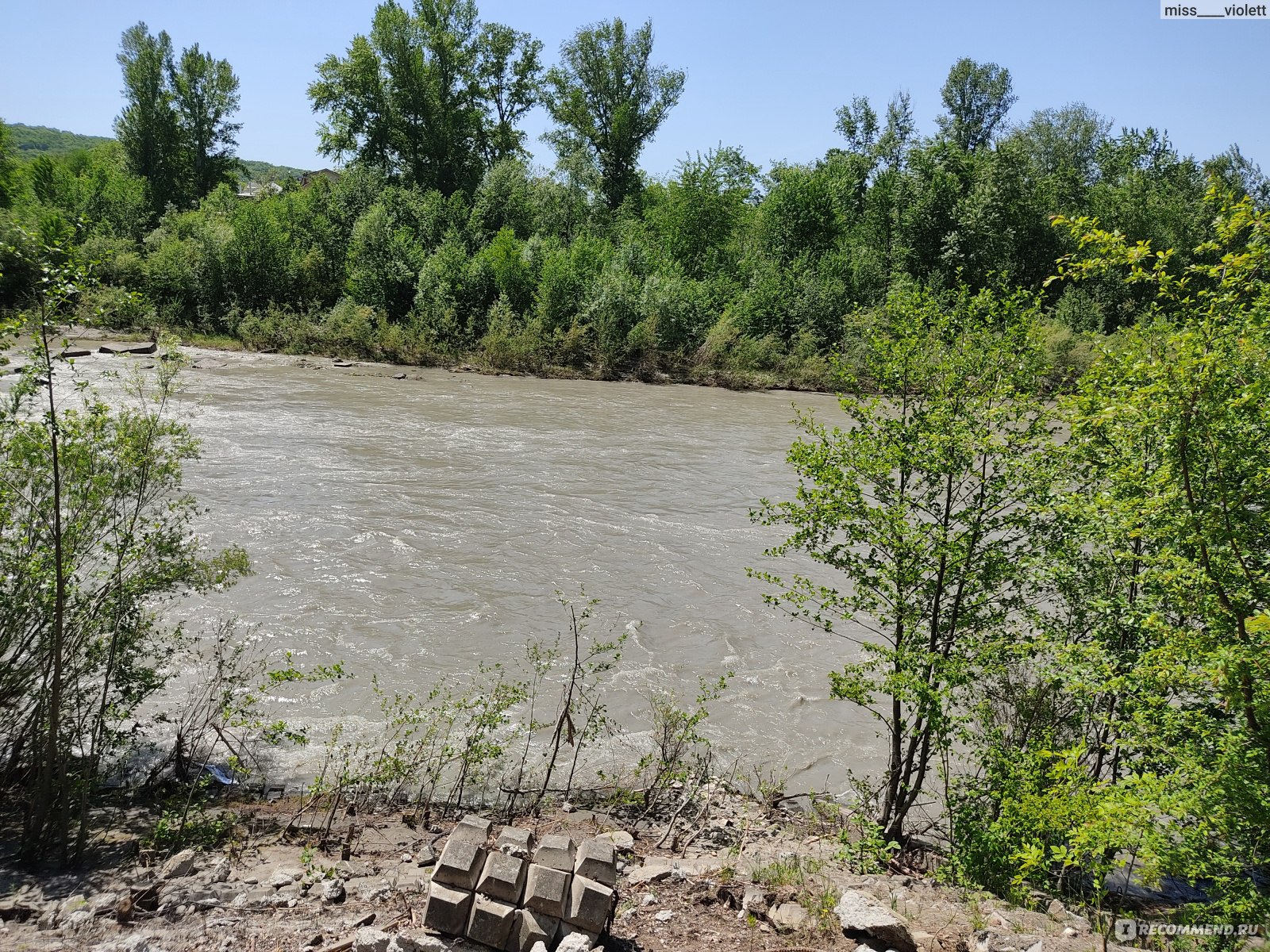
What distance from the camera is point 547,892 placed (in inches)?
195

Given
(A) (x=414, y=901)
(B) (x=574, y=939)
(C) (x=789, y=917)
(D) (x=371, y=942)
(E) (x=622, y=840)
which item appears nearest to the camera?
(D) (x=371, y=942)

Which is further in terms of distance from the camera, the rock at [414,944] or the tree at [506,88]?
the tree at [506,88]

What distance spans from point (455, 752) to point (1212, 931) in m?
6.62

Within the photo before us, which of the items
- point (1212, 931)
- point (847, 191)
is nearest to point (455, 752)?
point (1212, 931)

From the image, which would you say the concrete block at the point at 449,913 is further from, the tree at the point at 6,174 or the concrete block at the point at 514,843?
the tree at the point at 6,174

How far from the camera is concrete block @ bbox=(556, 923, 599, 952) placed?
473cm

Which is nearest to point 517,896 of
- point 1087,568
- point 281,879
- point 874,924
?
point 281,879

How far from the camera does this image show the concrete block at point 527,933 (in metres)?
4.86

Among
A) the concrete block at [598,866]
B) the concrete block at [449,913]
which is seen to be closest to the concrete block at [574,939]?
the concrete block at [598,866]

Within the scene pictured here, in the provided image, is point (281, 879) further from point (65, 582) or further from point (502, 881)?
A: point (65, 582)

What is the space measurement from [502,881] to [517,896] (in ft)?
0.42

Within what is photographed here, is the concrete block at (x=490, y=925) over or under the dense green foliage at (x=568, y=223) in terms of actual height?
under

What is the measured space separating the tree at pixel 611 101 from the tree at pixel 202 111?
26560 mm

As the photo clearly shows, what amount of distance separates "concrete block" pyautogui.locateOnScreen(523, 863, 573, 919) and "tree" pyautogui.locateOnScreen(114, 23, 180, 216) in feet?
230
